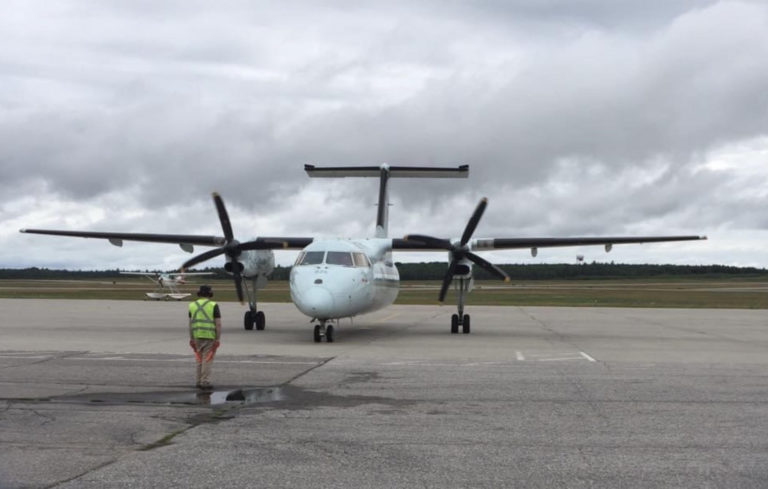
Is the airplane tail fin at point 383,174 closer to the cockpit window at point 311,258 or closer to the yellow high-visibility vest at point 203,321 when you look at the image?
the cockpit window at point 311,258

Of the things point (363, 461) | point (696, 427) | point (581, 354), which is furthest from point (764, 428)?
point (581, 354)

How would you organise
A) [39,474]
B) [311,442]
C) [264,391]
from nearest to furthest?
[39,474], [311,442], [264,391]

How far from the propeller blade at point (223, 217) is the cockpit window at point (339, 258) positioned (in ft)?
20.0

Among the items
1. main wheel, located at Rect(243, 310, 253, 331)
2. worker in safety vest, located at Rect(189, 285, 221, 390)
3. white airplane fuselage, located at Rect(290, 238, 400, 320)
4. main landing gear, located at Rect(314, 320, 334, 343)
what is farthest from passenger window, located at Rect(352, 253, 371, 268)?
worker in safety vest, located at Rect(189, 285, 221, 390)

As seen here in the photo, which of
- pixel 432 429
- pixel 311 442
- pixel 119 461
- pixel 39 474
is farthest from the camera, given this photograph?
pixel 432 429

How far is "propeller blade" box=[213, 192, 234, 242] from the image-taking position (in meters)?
27.7

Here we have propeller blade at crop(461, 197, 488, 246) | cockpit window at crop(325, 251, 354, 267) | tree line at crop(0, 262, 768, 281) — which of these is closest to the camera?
cockpit window at crop(325, 251, 354, 267)

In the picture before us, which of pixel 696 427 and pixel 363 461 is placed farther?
pixel 696 427

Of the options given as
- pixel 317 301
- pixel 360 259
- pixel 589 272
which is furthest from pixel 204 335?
pixel 589 272

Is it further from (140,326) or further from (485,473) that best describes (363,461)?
(140,326)

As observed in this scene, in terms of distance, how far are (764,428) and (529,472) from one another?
379 cm

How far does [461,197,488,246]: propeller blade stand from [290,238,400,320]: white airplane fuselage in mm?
3228

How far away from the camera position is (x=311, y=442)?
8641mm

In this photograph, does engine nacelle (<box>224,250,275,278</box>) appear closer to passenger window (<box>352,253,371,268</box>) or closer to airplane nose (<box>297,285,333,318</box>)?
passenger window (<box>352,253,371,268</box>)
